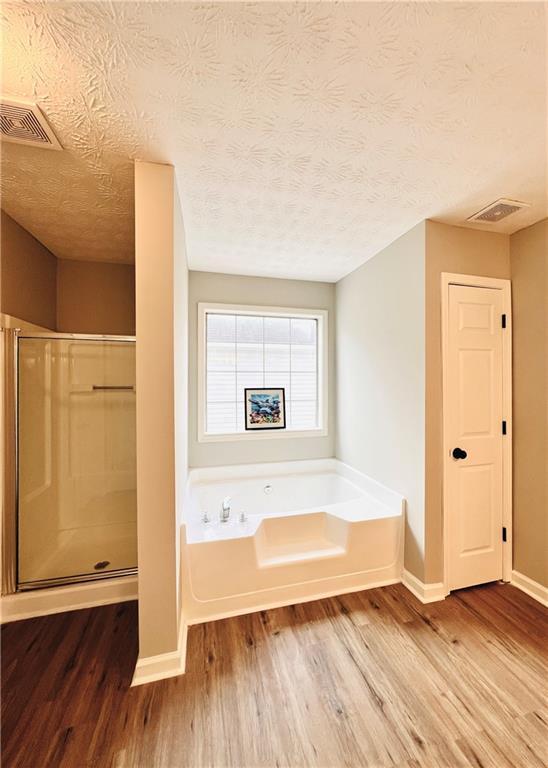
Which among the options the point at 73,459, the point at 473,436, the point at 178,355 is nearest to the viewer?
the point at 178,355

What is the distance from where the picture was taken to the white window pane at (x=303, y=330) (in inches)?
132

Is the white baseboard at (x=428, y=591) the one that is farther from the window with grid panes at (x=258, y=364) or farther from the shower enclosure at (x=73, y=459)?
the shower enclosure at (x=73, y=459)

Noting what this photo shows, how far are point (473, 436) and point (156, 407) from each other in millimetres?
2084

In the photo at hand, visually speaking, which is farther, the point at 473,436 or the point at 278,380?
the point at 278,380

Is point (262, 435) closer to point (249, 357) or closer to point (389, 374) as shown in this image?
point (249, 357)

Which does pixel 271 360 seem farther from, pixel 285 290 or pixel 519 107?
pixel 519 107

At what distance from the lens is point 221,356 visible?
3.16 metres

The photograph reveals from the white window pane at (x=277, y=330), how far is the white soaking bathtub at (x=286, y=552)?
5.26 feet

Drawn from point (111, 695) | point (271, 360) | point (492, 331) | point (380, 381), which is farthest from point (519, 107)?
point (111, 695)

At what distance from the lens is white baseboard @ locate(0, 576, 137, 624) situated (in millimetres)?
1905

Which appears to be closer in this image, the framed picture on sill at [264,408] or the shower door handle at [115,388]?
the shower door handle at [115,388]


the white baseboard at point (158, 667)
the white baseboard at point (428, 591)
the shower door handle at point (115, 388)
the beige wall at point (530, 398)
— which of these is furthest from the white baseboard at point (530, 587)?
the shower door handle at point (115, 388)

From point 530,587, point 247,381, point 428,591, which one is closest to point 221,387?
point 247,381

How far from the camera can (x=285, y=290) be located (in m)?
3.21
